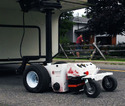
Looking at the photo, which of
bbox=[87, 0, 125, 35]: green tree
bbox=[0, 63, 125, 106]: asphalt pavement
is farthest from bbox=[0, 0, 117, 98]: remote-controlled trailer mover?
bbox=[87, 0, 125, 35]: green tree

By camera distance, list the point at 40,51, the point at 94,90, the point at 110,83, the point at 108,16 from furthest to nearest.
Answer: the point at 108,16
the point at 40,51
the point at 110,83
the point at 94,90

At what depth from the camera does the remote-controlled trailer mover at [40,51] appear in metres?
5.29

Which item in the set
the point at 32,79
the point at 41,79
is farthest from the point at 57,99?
the point at 32,79

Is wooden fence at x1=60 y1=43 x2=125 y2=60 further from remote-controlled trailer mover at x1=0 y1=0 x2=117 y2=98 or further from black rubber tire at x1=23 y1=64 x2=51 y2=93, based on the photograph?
black rubber tire at x1=23 y1=64 x2=51 y2=93

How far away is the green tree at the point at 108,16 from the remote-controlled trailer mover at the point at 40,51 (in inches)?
362

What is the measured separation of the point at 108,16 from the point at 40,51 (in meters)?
10.5

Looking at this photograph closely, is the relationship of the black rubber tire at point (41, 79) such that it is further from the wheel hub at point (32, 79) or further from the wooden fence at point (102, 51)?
the wooden fence at point (102, 51)

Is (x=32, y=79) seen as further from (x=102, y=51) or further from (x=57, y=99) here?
(x=102, y=51)

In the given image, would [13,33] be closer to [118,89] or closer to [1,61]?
[1,61]

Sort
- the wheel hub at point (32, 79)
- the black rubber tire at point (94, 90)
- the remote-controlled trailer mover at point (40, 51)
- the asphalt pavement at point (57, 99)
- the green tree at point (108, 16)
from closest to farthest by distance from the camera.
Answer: the asphalt pavement at point (57, 99)
the black rubber tire at point (94, 90)
the remote-controlled trailer mover at point (40, 51)
the wheel hub at point (32, 79)
the green tree at point (108, 16)

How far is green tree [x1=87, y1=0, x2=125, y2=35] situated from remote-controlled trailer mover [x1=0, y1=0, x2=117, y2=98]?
9.19 metres

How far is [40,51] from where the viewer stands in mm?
9078

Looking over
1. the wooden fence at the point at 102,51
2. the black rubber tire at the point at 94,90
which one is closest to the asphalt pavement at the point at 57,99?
the black rubber tire at the point at 94,90

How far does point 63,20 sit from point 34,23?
79.4ft
